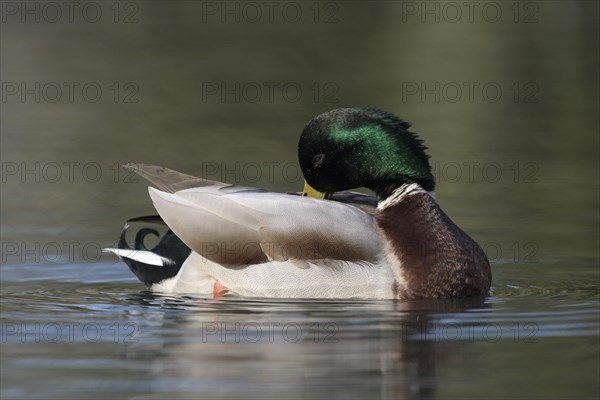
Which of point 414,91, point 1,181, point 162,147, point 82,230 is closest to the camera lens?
point 82,230

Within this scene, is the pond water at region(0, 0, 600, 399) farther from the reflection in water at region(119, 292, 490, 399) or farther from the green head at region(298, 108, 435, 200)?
the green head at region(298, 108, 435, 200)

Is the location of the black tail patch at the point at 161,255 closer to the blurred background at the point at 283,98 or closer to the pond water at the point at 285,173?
the pond water at the point at 285,173

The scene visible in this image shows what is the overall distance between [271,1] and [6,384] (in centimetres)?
1622

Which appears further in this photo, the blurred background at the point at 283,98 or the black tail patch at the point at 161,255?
the blurred background at the point at 283,98

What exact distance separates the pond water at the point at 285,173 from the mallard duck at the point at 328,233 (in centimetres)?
15

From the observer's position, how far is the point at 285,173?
39.5 feet

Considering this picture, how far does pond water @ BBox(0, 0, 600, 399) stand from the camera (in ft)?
21.2

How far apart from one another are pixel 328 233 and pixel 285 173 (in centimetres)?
410

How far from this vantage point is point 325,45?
19.1 metres

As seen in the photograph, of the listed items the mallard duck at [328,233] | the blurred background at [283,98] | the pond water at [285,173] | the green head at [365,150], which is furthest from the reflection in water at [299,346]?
the blurred background at [283,98]

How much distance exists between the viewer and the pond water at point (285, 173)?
6.48 meters

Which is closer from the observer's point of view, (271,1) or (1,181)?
(1,181)

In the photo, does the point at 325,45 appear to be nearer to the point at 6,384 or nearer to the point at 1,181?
the point at 1,181

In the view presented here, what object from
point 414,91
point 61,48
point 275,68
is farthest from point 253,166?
point 61,48
